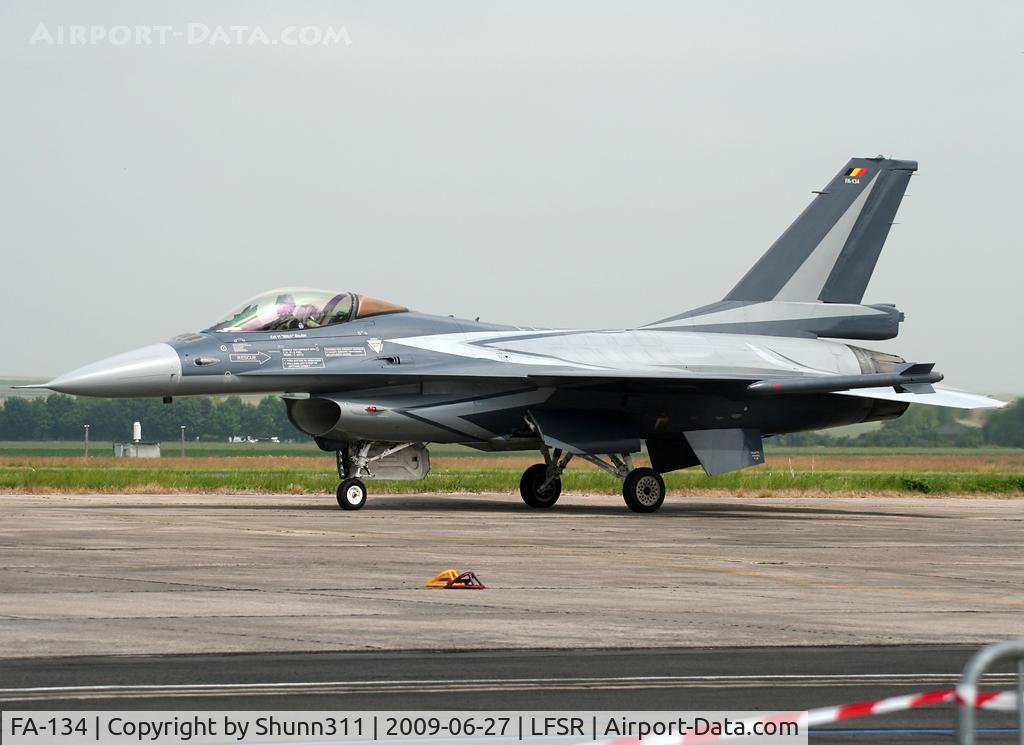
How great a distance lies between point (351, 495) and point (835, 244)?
9.78 meters

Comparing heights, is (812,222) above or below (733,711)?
above

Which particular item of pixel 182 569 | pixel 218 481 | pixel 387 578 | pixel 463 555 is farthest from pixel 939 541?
pixel 218 481

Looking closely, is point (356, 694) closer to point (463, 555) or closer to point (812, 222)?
point (463, 555)

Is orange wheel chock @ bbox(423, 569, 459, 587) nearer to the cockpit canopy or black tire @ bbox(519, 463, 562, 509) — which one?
the cockpit canopy

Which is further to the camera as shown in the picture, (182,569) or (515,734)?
(182,569)

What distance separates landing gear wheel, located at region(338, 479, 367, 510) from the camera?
2283 centimetres

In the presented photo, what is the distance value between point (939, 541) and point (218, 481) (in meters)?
18.3

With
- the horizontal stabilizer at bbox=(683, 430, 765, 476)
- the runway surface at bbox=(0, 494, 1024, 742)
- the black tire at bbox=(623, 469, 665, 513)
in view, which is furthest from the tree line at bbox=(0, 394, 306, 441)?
the runway surface at bbox=(0, 494, 1024, 742)

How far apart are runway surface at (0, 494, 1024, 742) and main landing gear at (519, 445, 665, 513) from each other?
10.6 ft

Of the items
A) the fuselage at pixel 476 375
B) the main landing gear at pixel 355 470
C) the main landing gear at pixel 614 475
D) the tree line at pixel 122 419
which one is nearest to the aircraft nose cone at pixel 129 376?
the fuselage at pixel 476 375

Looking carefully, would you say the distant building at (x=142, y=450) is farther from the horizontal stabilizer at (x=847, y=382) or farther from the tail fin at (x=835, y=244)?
the horizontal stabilizer at (x=847, y=382)

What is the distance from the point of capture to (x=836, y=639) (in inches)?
378

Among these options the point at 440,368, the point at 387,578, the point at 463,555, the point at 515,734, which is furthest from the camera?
the point at 440,368

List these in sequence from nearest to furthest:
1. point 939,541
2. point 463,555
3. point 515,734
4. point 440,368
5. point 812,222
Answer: point 515,734, point 463,555, point 939,541, point 440,368, point 812,222
